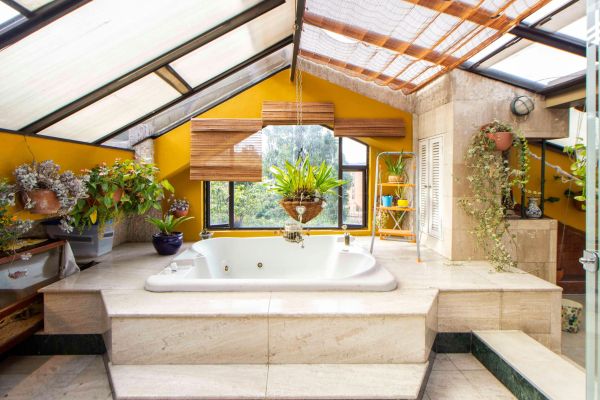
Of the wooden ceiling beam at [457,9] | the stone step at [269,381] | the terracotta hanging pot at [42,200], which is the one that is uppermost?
the wooden ceiling beam at [457,9]

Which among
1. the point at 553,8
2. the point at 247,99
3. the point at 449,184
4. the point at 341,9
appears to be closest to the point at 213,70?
the point at 247,99

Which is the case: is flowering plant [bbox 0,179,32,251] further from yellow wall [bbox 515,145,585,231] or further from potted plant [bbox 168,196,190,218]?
yellow wall [bbox 515,145,585,231]

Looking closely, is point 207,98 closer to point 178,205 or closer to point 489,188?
point 178,205

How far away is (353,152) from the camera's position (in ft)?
17.1

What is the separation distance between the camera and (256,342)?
234cm

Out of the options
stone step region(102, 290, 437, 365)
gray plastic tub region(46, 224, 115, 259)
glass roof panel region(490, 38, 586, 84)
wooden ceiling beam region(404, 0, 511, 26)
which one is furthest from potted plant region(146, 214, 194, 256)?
glass roof panel region(490, 38, 586, 84)

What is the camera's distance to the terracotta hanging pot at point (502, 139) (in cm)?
354

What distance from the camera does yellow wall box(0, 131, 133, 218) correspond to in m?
2.54

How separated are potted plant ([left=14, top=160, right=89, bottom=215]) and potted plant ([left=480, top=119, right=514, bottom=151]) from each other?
12.0ft

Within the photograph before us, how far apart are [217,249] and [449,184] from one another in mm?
2648

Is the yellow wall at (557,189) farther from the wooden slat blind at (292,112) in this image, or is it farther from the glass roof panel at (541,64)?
the wooden slat blind at (292,112)

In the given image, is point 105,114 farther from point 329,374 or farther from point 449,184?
point 449,184

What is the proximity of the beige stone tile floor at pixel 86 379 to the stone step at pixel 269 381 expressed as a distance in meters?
0.15

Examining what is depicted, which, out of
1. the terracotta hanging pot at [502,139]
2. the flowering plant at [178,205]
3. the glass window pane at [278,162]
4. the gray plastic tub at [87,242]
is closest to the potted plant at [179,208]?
the flowering plant at [178,205]
